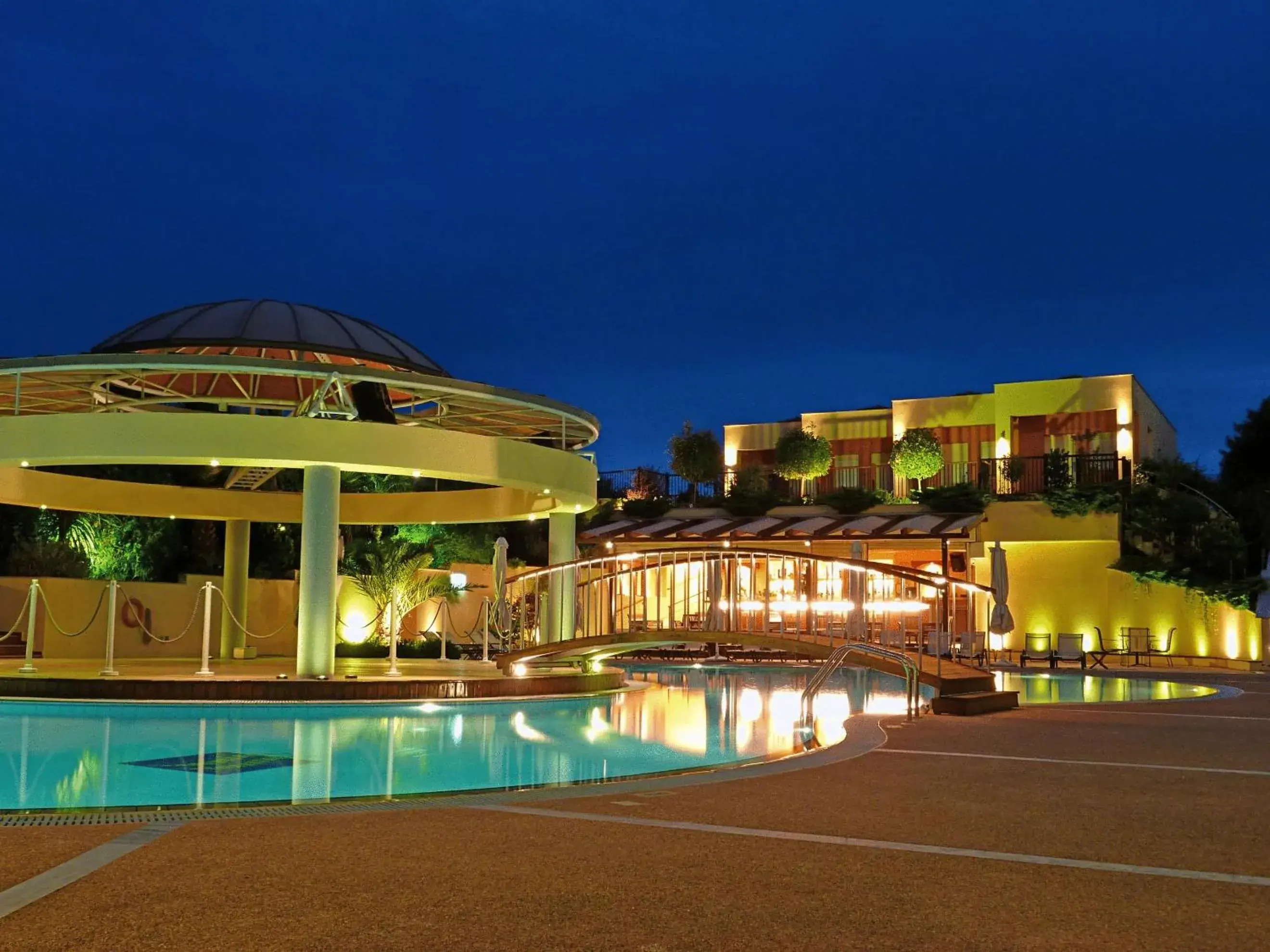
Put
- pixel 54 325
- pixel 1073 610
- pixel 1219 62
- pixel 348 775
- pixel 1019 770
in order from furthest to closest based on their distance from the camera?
pixel 54 325 < pixel 1219 62 < pixel 1073 610 < pixel 348 775 < pixel 1019 770

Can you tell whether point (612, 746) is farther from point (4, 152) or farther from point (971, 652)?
point (4, 152)

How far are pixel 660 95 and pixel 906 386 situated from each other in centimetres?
3273

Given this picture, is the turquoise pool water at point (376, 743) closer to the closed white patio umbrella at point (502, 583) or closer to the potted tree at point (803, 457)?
the closed white patio umbrella at point (502, 583)

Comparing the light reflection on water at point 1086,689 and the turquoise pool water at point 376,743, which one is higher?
the light reflection on water at point 1086,689

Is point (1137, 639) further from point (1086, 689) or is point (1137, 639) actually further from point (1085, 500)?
point (1086, 689)

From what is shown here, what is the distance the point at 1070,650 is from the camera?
23812 mm

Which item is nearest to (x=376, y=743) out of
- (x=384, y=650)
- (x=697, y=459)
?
(x=384, y=650)

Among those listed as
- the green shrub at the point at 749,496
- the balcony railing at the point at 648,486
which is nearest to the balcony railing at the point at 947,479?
the balcony railing at the point at 648,486

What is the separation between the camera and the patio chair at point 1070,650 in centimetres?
2375

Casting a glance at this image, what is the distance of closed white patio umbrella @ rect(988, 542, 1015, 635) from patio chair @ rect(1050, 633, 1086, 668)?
9792 mm

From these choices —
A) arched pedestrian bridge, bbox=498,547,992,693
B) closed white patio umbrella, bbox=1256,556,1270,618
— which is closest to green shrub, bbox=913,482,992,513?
arched pedestrian bridge, bbox=498,547,992,693

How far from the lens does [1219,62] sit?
64.8 m

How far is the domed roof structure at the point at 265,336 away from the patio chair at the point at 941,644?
8.58 meters

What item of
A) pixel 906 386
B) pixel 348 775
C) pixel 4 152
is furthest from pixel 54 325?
pixel 348 775
